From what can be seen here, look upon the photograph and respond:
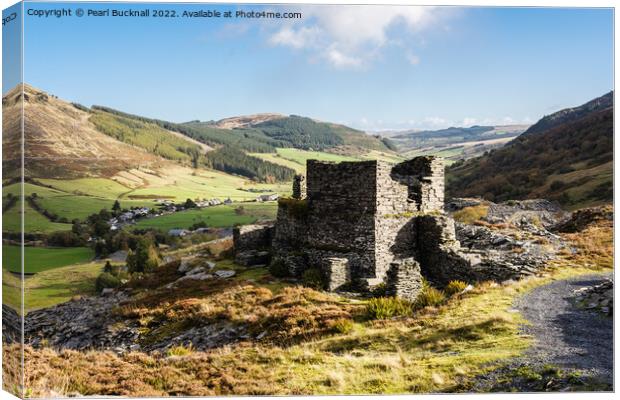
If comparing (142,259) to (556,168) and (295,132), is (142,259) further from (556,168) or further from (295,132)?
(295,132)

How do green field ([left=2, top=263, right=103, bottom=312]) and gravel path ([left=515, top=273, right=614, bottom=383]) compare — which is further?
green field ([left=2, top=263, right=103, bottom=312])

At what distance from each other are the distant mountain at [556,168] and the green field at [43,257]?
31.9 m

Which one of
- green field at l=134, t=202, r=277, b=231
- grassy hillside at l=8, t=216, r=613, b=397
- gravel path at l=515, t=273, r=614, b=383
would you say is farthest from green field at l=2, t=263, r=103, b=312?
gravel path at l=515, t=273, r=614, b=383

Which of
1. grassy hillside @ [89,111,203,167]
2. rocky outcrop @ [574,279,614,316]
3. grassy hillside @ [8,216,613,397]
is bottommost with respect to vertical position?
grassy hillside @ [8,216,613,397]

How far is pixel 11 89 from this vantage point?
10.4 metres

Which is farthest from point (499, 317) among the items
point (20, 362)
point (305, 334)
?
point (20, 362)

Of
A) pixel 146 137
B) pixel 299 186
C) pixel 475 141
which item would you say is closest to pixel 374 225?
pixel 299 186

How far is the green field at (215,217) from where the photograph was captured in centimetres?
4209

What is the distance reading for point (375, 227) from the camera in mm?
15750

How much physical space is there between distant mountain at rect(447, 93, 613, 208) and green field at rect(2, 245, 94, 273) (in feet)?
105

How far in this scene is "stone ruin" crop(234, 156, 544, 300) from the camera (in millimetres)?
15734

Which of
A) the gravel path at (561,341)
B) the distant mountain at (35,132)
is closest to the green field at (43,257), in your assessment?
the distant mountain at (35,132)

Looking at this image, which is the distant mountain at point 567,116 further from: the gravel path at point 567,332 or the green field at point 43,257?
the green field at point 43,257

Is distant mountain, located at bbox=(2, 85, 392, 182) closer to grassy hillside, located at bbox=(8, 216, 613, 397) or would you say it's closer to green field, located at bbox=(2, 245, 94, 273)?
green field, located at bbox=(2, 245, 94, 273)
